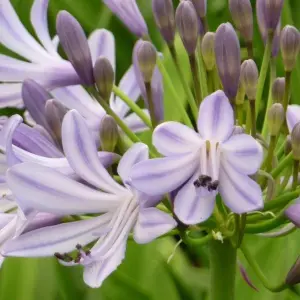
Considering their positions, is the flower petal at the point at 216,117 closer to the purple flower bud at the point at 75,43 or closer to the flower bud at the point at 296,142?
the flower bud at the point at 296,142

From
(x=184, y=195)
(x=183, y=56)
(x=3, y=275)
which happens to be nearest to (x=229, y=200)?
(x=184, y=195)

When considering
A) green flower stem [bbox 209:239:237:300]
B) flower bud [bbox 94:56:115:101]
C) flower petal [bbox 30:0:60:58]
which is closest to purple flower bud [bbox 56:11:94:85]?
flower bud [bbox 94:56:115:101]

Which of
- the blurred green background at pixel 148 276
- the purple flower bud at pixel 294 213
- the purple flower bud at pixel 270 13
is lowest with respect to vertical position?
the blurred green background at pixel 148 276

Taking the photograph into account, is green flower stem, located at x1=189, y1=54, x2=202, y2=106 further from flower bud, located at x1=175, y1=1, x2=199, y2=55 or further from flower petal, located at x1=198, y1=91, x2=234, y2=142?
flower petal, located at x1=198, y1=91, x2=234, y2=142

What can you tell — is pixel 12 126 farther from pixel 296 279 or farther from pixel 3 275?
pixel 3 275

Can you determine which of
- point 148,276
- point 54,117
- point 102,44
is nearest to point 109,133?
point 54,117

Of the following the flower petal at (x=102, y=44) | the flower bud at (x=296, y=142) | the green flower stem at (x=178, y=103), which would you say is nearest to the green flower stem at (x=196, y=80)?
the green flower stem at (x=178, y=103)
